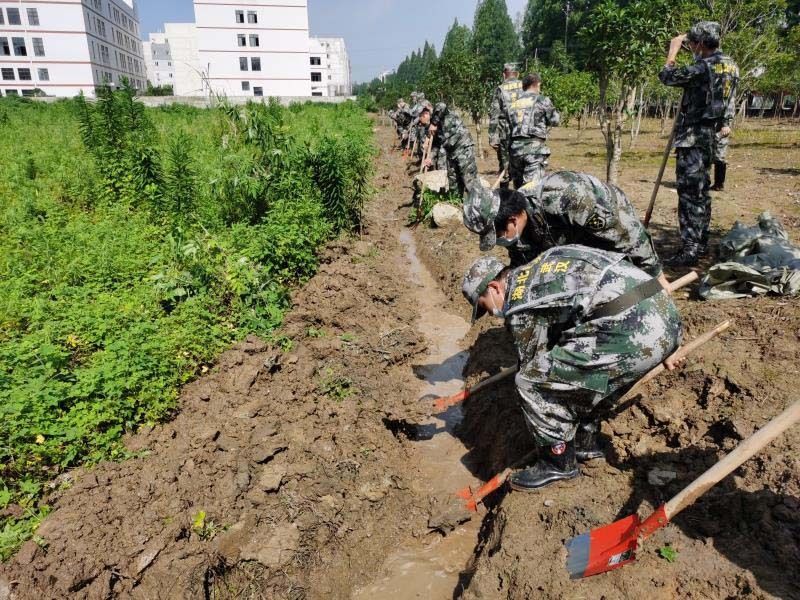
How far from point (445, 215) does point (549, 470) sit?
635 centimetres

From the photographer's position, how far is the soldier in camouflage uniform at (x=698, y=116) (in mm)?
4750

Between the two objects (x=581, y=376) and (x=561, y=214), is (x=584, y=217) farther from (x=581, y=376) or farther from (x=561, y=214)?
(x=581, y=376)

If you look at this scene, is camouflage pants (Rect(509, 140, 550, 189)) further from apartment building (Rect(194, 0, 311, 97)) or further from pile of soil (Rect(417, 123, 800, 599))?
apartment building (Rect(194, 0, 311, 97))

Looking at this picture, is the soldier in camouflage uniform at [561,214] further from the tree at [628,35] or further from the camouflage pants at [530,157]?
the tree at [628,35]

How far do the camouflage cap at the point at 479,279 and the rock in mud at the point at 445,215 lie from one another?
234 inches

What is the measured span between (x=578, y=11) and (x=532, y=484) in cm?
6144

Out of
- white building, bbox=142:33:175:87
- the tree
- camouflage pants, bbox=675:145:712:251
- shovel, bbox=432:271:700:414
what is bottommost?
shovel, bbox=432:271:700:414

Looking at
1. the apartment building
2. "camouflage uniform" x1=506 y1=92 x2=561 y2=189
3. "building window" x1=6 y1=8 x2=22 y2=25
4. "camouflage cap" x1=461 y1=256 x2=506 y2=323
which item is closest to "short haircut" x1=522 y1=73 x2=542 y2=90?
"camouflage uniform" x1=506 y1=92 x2=561 y2=189

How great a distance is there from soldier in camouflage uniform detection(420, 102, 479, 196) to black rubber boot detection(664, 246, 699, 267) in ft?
14.0

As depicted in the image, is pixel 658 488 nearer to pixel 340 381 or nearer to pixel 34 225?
pixel 340 381

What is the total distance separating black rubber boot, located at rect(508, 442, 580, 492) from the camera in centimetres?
282

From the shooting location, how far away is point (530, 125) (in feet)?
22.6

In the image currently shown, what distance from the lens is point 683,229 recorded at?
5.04m

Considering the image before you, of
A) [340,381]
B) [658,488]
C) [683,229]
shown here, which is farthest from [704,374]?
[340,381]
